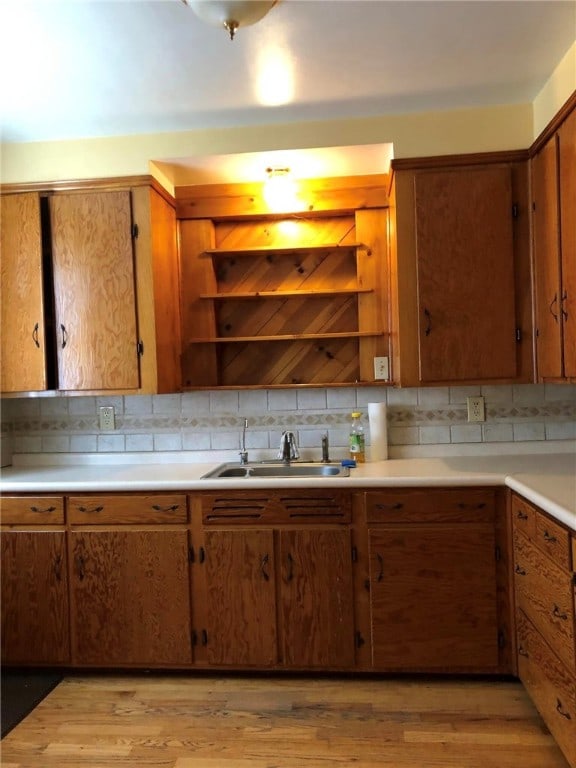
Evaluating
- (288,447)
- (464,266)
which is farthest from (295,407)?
(464,266)

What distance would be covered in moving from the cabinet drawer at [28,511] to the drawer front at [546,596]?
1893 mm

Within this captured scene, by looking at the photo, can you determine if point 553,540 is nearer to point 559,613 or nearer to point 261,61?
point 559,613

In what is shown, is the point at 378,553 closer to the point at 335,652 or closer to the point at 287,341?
the point at 335,652

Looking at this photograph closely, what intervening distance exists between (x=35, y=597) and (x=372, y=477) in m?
1.55

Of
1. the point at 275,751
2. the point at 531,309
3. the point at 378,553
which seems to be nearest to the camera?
the point at 275,751

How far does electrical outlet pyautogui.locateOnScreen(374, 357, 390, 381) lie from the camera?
9.10ft

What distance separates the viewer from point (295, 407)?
2852 millimetres

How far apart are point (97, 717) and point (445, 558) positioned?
1508 millimetres

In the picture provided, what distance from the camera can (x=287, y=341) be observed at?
9.43ft

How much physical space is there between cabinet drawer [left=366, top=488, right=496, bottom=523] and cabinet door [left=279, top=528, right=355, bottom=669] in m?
0.18

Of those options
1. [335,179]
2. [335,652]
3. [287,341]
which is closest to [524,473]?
[335,652]

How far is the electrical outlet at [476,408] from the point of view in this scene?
108 inches

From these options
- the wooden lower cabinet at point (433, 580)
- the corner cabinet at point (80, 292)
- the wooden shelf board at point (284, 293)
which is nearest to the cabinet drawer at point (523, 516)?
the wooden lower cabinet at point (433, 580)

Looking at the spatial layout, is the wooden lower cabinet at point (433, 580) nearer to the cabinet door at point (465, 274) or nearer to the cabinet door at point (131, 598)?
A: the cabinet door at point (465, 274)
